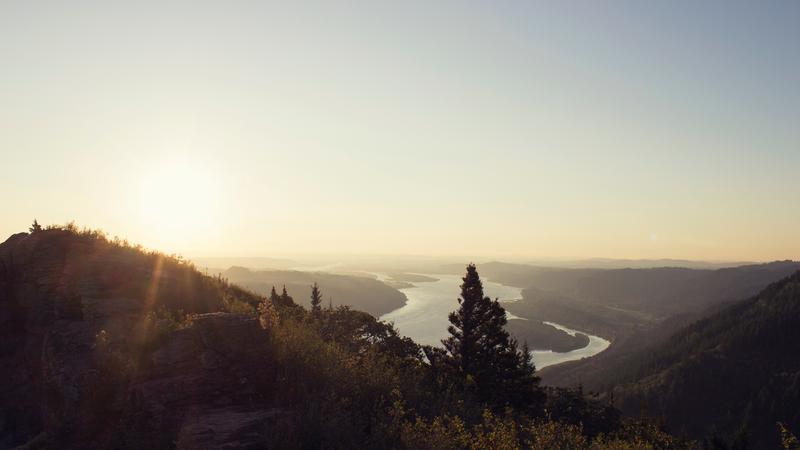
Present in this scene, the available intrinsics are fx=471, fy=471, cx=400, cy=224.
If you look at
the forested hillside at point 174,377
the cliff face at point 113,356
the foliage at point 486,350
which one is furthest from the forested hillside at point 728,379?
the cliff face at point 113,356

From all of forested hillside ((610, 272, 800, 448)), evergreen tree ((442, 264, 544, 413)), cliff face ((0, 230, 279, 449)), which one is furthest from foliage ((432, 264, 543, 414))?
forested hillside ((610, 272, 800, 448))

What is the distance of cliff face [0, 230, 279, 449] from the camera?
7551 millimetres

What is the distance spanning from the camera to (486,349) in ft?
109

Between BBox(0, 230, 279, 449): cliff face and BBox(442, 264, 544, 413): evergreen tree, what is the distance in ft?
66.3

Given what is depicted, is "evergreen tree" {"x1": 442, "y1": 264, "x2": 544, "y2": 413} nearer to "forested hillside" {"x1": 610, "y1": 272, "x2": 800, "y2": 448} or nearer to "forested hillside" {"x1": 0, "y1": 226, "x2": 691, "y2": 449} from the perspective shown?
"forested hillside" {"x1": 0, "y1": 226, "x2": 691, "y2": 449}

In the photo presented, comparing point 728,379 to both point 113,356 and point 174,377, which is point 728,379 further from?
point 113,356

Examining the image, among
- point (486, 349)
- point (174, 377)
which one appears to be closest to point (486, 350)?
point (486, 349)

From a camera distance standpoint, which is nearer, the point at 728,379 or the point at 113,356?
the point at 113,356

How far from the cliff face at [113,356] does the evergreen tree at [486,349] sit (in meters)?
20.2

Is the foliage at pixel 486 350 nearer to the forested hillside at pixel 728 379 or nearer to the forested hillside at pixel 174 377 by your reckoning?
the forested hillside at pixel 174 377

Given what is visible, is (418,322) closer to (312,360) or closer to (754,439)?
(754,439)

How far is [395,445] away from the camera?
712 cm

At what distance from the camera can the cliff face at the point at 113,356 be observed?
7.55m

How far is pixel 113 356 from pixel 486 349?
→ 27.8 metres
